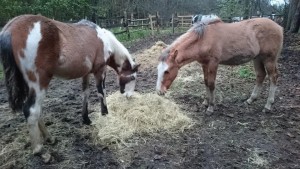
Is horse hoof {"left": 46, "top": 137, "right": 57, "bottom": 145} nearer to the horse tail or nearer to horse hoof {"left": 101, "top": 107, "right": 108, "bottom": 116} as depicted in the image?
the horse tail

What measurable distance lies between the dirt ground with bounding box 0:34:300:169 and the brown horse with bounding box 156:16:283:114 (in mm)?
433

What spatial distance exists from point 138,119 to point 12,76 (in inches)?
79.8

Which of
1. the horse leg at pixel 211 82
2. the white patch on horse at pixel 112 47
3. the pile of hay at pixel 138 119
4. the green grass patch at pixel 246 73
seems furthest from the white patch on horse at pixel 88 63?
the green grass patch at pixel 246 73

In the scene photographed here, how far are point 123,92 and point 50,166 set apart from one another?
2256 millimetres

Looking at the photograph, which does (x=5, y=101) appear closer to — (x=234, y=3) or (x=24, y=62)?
(x=24, y=62)

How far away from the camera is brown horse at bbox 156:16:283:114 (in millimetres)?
5086

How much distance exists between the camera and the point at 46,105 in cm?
566

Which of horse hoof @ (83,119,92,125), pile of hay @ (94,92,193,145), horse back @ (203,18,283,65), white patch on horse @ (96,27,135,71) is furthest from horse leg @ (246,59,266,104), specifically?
horse hoof @ (83,119,92,125)

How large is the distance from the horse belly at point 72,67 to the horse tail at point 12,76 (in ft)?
1.53

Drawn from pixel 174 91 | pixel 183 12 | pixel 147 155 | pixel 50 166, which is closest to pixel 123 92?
pixel 174 91

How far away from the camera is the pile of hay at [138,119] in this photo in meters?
4.31

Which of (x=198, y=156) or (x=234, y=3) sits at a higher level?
(x=234, y=3)

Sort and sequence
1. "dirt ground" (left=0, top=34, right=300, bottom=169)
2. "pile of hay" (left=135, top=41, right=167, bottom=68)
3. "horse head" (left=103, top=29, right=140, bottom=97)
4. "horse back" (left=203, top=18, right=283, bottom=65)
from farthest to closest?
1. "pile of hay" (left=135, top=41, right=167, bottom=68)
2. "horse back" (left=203, top=18, right=283, bottom=65)
3. "horse head" (left=103, top=29, right=140, bottom=97)
4. "dirt ground" (left=0, top=34, right=300, bottom=169)

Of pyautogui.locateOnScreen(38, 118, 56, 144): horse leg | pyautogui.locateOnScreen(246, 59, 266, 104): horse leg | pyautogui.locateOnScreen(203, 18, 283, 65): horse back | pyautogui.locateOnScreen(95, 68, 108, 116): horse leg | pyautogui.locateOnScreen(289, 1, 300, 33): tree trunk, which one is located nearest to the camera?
pyautogui.locateOnScreen(38, 118, 56, 144): horse leg
